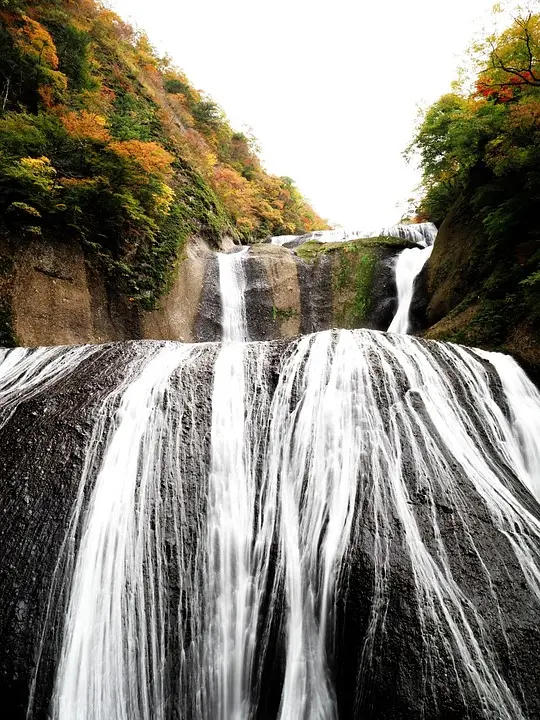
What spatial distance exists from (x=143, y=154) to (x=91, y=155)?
0.99 meters

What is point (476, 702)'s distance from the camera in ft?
6.77

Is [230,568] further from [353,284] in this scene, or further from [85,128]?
[353,284]

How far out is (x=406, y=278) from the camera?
400 inches

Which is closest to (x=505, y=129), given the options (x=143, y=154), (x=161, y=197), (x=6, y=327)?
(x=143, y=154)

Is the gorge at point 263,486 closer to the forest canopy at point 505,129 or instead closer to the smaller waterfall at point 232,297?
the forest canopy at point 505,129

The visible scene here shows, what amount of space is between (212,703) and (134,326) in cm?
683

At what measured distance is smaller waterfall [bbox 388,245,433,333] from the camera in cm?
925

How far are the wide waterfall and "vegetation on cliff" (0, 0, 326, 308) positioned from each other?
13.4 feet

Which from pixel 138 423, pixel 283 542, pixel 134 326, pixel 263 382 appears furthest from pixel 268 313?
pixel 283 542

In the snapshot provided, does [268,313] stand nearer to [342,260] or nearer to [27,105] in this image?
[342,260]

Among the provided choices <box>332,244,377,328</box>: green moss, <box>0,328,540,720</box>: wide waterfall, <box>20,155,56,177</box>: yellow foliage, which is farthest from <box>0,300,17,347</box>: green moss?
<box>332,244,377,328</box>: green moss

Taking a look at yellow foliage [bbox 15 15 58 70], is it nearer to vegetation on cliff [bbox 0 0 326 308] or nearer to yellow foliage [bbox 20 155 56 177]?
vegetation on cliff [bbox 0 0 326 308]

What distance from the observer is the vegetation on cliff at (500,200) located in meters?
5.18

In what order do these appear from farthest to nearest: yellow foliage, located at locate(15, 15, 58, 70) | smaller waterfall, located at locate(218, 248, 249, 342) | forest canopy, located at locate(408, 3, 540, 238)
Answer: smaller waterfall, located at locate(218, 248, 249, 342), yellow foliage, located at locate(15, 15, 58, 70), forest canopy, located at locate(408, 3, 540, 238)
